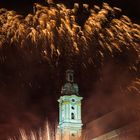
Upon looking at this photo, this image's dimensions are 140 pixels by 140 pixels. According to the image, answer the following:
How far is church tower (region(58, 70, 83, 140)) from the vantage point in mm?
66000

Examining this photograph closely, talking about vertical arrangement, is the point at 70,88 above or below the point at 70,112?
above

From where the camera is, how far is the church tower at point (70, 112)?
217 ft

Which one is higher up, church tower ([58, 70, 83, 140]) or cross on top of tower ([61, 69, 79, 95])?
cross on top of tower ([61, 69, 79, 95])

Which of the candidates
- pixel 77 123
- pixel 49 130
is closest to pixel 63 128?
pixel 77 123

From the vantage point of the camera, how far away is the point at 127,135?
56.3 m

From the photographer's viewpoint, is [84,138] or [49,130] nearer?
[49,130]

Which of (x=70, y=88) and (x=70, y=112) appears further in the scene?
(x=70, y=112)

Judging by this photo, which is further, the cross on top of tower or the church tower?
the church tower

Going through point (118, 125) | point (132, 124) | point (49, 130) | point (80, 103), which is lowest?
point (49, 130)

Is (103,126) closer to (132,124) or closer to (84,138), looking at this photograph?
(84,138)

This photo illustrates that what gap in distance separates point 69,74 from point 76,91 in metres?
4.50

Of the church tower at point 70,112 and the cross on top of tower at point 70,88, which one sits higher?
the cross on top of tower at point 70,88

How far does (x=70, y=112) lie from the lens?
220 feet

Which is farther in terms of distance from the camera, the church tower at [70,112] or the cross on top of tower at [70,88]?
the church tower at [70,112]
